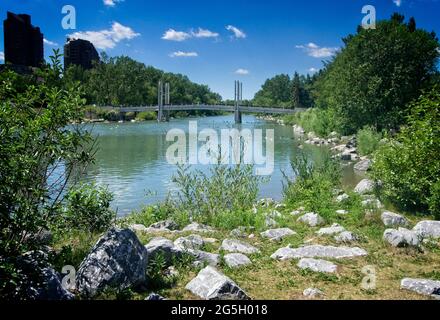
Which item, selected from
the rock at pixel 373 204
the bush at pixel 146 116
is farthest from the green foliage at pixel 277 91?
the rock at pixel 373 204

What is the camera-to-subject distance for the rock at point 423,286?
556 centimetres

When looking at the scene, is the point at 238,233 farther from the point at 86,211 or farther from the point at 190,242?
the point at 86,211

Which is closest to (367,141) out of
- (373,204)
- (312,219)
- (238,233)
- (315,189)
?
(315,189)

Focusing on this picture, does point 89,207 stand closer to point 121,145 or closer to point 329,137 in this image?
point 121,145

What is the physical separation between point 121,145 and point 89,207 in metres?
28.5

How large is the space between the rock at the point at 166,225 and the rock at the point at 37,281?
14.3ft

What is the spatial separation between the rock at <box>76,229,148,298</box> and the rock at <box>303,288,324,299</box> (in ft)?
7.41

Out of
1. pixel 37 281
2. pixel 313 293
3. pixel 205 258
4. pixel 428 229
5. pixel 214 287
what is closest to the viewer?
pixel 37 281

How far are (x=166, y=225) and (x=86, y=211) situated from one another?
Answer: 2650mm

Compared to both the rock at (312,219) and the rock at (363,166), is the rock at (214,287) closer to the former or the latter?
the rock at (312,219)

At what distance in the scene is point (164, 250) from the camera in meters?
6.49

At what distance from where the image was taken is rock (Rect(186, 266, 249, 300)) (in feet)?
17.1

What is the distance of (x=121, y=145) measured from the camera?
1373 inches
